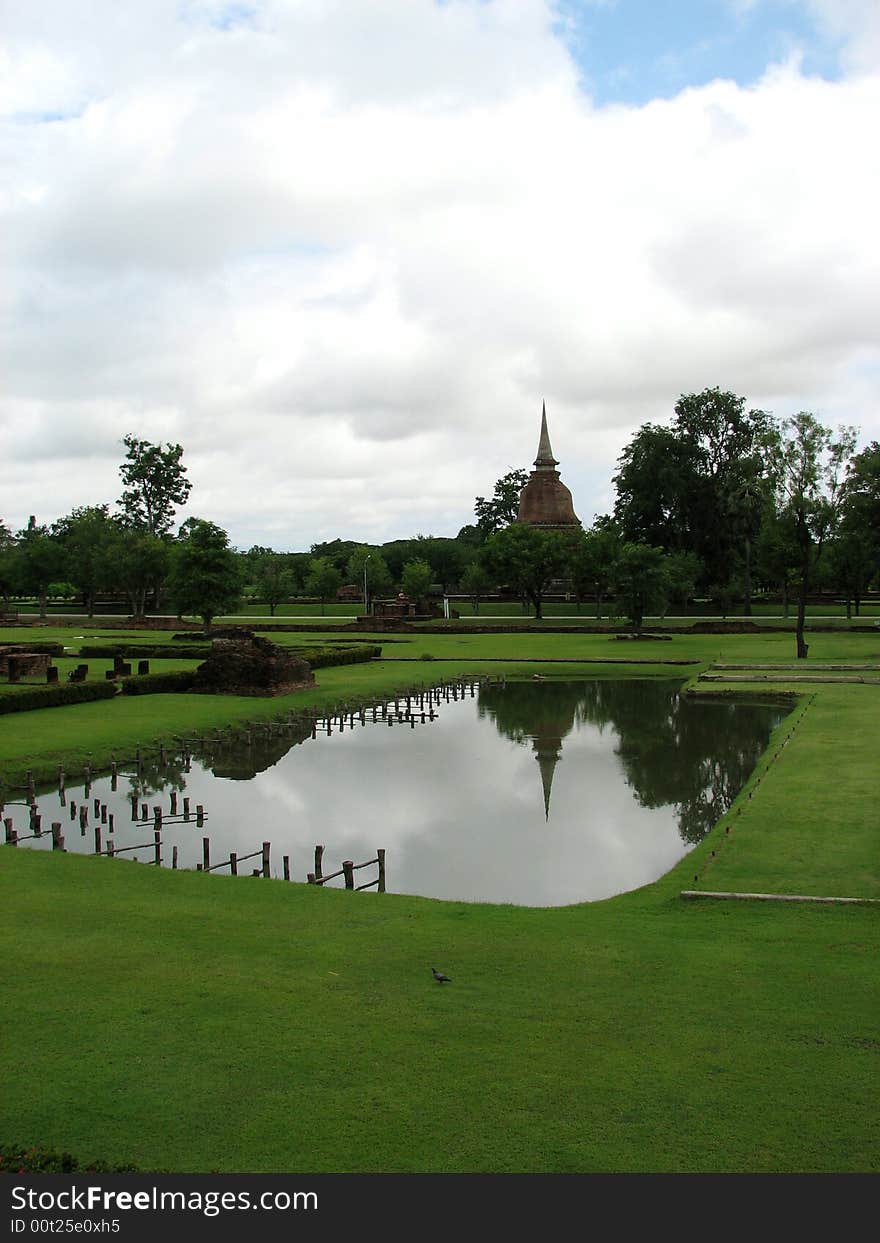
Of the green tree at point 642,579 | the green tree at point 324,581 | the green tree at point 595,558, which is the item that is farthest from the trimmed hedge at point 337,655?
the green tree at point 324,581

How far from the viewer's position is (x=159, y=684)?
37.2 meters

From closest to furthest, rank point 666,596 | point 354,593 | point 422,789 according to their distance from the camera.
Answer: point 422,789 → point 666,596 → point 354,593

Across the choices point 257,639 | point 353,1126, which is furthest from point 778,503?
point 353,1126

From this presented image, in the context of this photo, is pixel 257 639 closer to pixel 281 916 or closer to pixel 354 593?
pixel 281 916

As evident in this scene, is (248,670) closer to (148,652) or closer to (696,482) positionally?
(148,652)

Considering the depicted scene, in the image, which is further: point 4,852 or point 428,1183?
point 4,852

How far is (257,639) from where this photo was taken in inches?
1473

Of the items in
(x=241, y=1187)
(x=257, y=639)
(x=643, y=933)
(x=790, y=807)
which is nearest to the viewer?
(x=241, y=1187)

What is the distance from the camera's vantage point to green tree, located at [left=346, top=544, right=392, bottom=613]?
9769cm

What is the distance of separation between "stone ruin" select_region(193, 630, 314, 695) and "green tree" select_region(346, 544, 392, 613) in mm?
56146

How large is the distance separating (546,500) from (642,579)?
1580 inches

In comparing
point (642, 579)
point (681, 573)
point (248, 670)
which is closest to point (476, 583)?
point (681, 573)

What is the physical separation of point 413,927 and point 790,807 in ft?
28.0

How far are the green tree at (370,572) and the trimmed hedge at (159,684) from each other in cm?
5601
